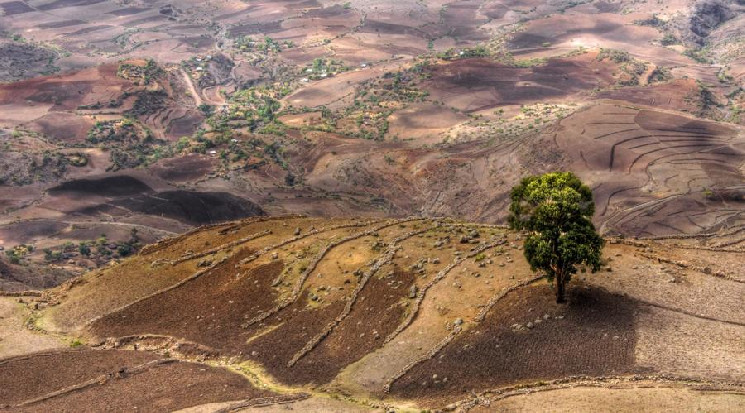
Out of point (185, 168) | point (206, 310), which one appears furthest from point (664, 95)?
point (206, 310)

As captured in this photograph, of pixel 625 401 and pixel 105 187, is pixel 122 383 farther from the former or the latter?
pixel 105 187

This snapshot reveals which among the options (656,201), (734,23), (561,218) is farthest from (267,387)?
(734,23)

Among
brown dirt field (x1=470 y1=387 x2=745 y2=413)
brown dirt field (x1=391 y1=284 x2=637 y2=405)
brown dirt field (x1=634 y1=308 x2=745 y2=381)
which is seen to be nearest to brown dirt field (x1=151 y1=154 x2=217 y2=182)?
brown dirt field (x1=391 y1=284 x2=637 y2=405)

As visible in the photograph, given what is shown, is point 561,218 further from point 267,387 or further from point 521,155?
point 521,155

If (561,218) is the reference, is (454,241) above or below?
below

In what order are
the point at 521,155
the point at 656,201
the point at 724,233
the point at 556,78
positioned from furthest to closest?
the point at 556,78, the point at 521,155, the point at 656,201, the point at 724,233

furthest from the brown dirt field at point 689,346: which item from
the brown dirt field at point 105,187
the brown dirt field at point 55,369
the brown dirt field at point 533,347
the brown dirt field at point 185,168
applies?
the brown dirt field at point 185,168

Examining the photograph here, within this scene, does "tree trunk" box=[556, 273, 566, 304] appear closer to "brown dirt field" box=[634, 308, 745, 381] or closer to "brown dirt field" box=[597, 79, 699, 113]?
"brown dirt field" box=[634, 308, 745, 381]
